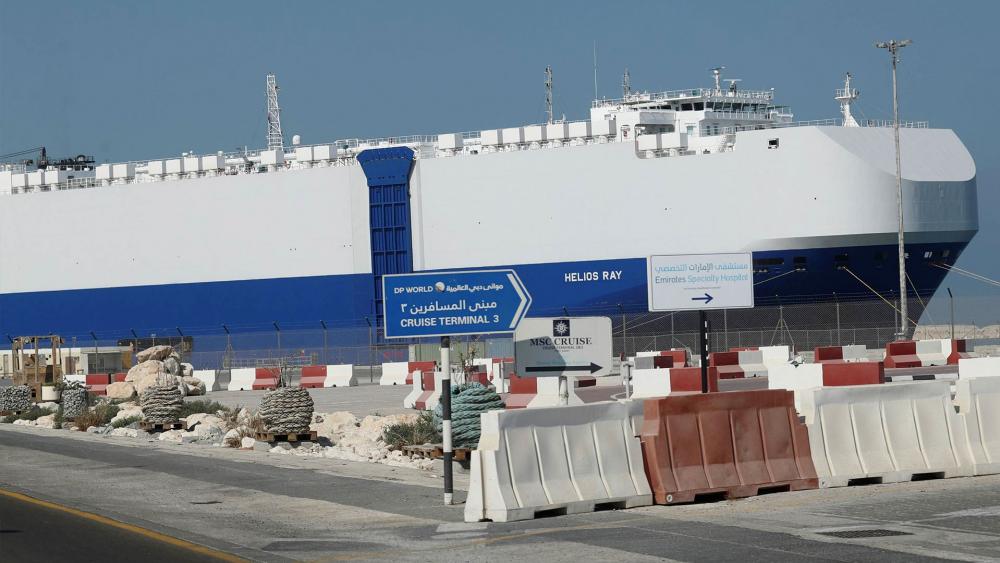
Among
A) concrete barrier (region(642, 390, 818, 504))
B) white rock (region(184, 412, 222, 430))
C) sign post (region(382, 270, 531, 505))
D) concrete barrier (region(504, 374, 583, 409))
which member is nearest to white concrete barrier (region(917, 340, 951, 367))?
concrete barrier (region(504, 374, 583, 409))

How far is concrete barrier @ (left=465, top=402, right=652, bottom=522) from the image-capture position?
1213cm

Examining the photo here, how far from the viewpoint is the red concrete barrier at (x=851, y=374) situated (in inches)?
923

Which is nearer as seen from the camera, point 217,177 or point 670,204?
point 670,204

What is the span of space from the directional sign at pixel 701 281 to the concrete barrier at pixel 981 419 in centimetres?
287

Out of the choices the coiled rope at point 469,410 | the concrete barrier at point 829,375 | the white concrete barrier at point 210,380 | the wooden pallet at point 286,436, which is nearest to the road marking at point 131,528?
the coiled rope at point 469,410

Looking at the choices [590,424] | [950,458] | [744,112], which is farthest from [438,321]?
[744,112]

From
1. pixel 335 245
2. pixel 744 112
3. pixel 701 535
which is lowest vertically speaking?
pixel 701 535

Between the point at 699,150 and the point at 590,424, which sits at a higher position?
the point at 699,150

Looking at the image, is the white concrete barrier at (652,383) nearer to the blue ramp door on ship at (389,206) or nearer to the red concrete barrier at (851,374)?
the red concrete barrier at (851,374)

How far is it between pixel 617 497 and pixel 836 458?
2475 mm

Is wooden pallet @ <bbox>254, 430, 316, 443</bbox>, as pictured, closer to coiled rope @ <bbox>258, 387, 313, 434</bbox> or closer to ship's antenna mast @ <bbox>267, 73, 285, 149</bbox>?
coiled rope @ <bbox>258, 387, 313, 434</bbox>

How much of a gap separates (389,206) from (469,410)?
1735 inches

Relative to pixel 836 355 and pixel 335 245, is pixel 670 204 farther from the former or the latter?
pixel 836 355

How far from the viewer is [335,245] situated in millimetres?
61906
